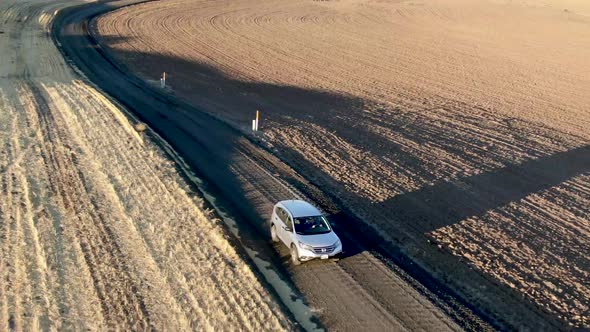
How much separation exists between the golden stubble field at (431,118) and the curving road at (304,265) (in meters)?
1.00

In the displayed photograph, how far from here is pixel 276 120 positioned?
34.3 metres

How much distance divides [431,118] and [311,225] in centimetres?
1917

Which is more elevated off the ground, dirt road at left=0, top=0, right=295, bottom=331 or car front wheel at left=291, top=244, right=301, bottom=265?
car front wheel at left=291, top=244, right=301, bottom=265

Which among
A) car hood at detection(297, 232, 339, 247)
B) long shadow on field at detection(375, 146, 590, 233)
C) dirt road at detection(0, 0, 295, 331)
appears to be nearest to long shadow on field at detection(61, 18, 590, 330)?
long shadow on field at detection(375, 146, 590, 233)

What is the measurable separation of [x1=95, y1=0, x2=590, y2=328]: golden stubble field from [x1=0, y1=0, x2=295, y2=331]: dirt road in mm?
6069

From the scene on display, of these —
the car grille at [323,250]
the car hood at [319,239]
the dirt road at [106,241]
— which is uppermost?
the car hood at [319,239]

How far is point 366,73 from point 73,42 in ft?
82.5

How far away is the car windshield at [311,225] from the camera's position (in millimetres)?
19047

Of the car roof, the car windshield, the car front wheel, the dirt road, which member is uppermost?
the car roof

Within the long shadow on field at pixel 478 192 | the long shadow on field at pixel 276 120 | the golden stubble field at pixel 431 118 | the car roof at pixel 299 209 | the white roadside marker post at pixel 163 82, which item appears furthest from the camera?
the white roadside marker post at pixel 163 82

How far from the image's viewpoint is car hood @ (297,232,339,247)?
1847 centimetres

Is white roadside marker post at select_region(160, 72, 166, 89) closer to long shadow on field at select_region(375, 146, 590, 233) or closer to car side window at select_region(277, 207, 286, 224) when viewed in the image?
long shadow on field at select_region(375, 146, 590, 233)

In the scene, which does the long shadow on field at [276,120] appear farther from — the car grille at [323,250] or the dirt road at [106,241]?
the car grille at [323,250]

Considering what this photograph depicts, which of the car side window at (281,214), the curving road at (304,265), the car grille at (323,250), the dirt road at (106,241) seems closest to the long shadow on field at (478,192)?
the curving road at (304,265)
